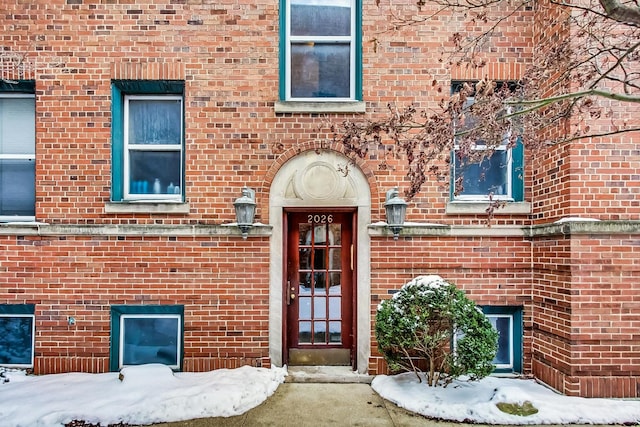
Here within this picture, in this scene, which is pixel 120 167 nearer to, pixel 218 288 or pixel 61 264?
pixel 61 264

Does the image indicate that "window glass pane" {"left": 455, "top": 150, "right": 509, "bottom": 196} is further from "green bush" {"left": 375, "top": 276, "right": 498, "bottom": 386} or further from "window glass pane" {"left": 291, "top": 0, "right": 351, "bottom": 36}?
"window glass pane" {"left": 291, "top": 0, "right": 351, "bottom": 36}

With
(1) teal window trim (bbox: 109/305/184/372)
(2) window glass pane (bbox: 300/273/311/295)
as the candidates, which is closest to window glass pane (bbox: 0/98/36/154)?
(1) teal window trim (bbox: 109/305/184/372)

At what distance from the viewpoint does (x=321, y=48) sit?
5.77 meters

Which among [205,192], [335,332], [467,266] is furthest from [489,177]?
[205,192]

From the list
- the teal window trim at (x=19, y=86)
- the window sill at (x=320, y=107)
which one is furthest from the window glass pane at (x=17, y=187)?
the window sill at (x=320, y=107)

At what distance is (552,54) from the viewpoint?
13.7 ft

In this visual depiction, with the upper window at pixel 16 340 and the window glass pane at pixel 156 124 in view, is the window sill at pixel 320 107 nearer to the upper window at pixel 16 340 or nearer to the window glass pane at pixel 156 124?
the window glass pane at pixel 156 124

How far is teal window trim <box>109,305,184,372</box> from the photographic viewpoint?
18.0ft

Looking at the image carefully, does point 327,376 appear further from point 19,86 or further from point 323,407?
point 19,86

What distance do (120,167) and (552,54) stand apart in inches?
224

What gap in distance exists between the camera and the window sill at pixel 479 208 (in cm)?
550

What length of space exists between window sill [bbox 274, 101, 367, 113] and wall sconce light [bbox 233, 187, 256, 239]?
130 cm

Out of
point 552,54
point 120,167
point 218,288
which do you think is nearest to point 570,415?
point 552,54

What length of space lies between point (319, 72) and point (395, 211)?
236 centimetres
